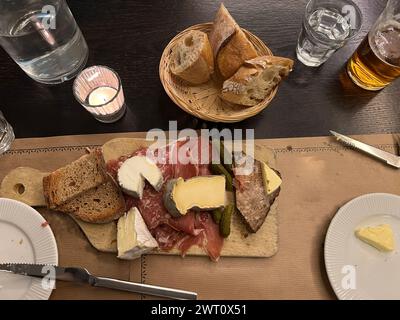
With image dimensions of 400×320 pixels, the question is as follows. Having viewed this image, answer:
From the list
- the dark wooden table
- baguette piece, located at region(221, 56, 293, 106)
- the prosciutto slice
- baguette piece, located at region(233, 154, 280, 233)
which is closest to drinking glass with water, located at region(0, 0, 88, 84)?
the dark wooden table

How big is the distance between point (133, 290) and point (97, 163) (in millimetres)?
347

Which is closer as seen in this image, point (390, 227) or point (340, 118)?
point (390, 227)

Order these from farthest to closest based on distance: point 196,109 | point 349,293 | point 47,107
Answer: point 47,107 → point 196,109 → point 349,293

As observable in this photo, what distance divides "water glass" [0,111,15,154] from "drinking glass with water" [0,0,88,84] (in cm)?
17

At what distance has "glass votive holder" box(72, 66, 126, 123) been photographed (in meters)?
1.12

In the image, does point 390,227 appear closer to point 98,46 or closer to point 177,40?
point 177,40

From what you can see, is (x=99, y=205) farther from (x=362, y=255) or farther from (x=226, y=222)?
(x=362, y=255)

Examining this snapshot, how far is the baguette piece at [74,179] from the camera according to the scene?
3.43 feet

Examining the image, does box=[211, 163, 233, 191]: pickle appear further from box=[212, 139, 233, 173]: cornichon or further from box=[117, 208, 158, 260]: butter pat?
box=[117, 208, 158, 260]: butter pat

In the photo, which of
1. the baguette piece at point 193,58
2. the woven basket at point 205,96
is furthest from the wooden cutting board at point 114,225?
the baguette piece at point 193,58

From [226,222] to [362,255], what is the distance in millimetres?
367

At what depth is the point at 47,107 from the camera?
121 centimetres

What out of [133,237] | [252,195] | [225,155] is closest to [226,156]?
[225,155]

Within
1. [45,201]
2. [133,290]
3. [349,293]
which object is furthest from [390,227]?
[45,201]
